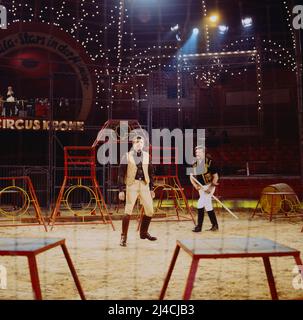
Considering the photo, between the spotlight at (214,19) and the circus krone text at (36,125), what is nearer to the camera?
the circus krone text at (36,125)

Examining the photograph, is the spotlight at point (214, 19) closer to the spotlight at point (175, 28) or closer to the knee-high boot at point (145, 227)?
the spotlight at point (175, 28)

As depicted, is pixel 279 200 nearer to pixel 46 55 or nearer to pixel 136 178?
pixel 136 178

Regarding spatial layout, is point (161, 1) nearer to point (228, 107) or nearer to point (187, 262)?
point (228, 107)

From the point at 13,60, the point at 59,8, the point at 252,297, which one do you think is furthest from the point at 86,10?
the point at 252,297

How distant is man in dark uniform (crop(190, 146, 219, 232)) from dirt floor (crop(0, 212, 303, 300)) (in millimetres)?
393

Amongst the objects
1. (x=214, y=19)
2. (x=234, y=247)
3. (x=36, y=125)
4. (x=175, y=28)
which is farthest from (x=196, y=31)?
(x=234, y=247)

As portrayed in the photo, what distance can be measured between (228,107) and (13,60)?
11180 millimetres

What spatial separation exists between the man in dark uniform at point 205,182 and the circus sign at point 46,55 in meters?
5.76

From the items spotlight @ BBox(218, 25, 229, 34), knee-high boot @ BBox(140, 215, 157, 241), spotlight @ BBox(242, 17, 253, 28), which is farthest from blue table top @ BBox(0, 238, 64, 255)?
spotlight @ BBox(242, 17, 253, 28)

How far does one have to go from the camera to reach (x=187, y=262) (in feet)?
17.7

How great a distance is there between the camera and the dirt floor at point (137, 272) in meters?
4.02

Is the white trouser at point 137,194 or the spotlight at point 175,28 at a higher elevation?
the spotlight at point 175,28

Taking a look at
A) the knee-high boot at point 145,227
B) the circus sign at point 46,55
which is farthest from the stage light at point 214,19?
the knee-high boot at point 145,227

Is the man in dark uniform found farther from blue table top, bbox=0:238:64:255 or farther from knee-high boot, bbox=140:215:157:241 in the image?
blue table top, bbox=0:238:64:255
